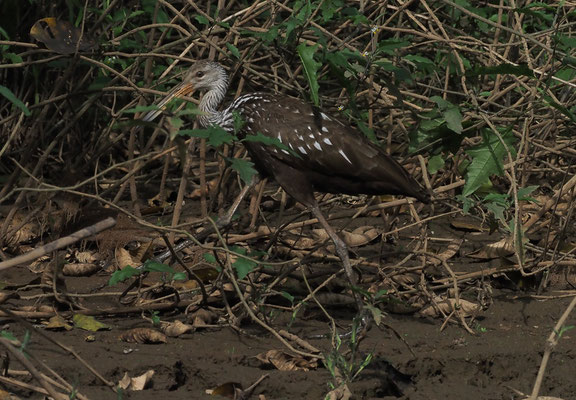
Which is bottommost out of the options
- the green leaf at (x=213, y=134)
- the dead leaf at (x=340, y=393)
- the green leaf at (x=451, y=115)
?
the dead leaf at (x=340, y=393)

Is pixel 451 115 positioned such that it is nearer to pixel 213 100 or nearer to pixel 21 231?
pixel 213 100

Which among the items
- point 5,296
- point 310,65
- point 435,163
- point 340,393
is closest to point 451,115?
point 435,163

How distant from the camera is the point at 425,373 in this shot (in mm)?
4555

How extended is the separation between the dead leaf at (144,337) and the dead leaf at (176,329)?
0.29ft

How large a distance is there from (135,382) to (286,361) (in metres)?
0.65

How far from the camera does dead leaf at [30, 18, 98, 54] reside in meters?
5.29

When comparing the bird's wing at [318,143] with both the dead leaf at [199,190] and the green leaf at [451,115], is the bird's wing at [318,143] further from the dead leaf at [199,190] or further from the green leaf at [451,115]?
the dead leaf at [199,190]

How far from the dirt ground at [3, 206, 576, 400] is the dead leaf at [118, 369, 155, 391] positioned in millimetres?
32

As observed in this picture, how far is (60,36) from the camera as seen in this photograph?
17.5 feet

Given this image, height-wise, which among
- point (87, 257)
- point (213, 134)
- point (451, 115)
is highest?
point (213, 134)

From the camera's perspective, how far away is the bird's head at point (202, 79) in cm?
568

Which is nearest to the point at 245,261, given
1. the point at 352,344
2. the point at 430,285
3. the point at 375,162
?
the point at 352,344

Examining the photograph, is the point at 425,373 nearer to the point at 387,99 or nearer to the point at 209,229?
the point at 209,229

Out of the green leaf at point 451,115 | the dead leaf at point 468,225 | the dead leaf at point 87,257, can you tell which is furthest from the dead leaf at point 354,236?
the dead leaf at point 87,257
